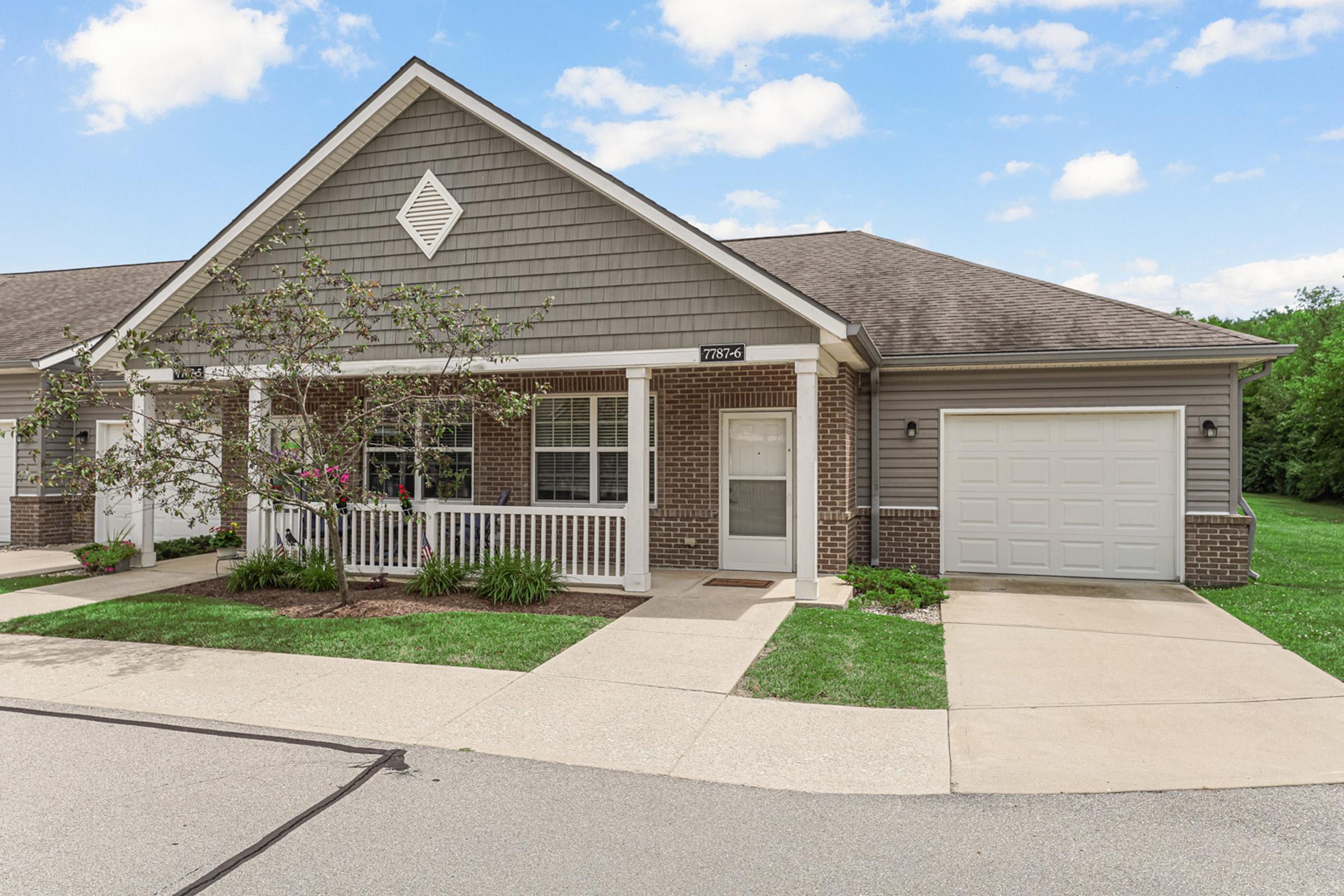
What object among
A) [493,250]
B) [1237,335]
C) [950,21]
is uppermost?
[950,21]

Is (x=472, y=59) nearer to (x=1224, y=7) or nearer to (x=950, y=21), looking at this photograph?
(x=950, y=21)

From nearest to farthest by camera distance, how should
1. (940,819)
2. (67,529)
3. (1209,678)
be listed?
(940,819), (1209,678), (67,529)

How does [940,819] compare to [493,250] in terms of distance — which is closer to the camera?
[940,819]

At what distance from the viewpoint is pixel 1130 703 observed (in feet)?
18.4

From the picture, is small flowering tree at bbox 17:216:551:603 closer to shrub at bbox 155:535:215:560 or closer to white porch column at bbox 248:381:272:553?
white porch column at bbox 248:381:272:553

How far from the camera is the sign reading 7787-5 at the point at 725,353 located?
892cm

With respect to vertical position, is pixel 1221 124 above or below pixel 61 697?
above

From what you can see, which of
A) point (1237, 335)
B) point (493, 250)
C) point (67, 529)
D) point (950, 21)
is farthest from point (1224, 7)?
point (67, 529)

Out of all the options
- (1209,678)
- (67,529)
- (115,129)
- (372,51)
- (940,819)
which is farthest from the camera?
(115,129)

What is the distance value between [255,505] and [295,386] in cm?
224

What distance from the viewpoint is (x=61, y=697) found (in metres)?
5.71

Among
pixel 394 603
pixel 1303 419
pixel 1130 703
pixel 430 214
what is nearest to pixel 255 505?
pixel 394 603

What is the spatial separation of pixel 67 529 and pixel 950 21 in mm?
16486

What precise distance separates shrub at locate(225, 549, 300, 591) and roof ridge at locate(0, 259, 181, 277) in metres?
12.3
